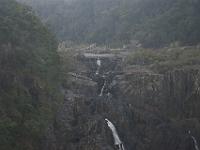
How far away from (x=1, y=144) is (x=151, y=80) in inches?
879

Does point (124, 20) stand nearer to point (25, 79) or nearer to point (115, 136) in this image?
point (115, 136)

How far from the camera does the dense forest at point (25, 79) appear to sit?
112ft

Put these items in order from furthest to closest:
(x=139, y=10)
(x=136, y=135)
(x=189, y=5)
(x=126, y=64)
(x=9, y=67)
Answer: (x=139, y=10) → (x=189, y=5) → (x=126, y=64) → (x=136, y=135) → (x=9, y=67)

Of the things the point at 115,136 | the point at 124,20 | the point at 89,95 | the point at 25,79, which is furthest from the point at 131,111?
the point at 124,20

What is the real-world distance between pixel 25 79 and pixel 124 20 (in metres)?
59.8

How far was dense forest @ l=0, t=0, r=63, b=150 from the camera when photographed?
3422cm

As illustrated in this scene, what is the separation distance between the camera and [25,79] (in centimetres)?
3978

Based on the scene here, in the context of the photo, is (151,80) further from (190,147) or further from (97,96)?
(190,147)

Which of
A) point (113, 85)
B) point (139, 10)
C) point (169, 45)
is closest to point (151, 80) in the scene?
point (113, 85)

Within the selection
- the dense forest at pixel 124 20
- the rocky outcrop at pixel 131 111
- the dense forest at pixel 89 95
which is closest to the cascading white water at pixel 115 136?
the dense forest at pixel 89 95

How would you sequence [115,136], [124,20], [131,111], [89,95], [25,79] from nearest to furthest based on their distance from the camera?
[25,79] < [115,136] < [131,111] < [89,95] < [124,20]

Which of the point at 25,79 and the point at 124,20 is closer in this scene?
the point at 25,79

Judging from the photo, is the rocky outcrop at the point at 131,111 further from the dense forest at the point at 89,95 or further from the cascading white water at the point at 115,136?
the cascading white water at the point at 115,136

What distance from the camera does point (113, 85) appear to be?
50.5 m
